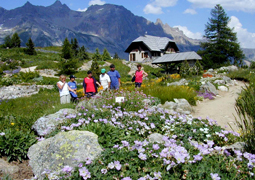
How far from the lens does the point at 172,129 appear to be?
4.15 m

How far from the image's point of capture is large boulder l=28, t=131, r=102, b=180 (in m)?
3.15

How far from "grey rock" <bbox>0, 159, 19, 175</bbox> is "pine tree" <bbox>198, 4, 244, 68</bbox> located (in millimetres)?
42817

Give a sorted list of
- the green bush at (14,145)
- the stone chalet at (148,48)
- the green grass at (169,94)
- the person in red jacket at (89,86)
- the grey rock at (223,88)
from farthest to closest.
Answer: the stone chalet at (148,48), the grey rock at (223,88), the green grass at (169,94), the person in red jacket at (89,86), the green bush at (14,145)

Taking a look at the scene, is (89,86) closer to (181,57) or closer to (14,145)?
(14,145)

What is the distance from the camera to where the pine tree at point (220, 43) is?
44938 mm

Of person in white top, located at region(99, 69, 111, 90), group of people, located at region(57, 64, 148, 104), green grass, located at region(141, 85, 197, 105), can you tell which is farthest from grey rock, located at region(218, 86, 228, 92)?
person in white top, located at region(99, 69, 111, 90)

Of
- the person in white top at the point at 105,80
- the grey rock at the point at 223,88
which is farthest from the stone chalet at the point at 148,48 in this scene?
the person in white top at the point at 105,80

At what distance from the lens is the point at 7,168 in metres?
3.89

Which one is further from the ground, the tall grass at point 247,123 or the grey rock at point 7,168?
the tall grass at point 247,123

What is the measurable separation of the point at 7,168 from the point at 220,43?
50221 millimetres

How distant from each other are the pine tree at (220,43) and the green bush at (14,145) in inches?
1669

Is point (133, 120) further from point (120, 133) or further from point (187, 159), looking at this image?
point (187, 159)

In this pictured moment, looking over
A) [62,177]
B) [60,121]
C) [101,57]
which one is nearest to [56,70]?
[101,57]

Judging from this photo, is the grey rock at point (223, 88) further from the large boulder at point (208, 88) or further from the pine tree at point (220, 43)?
the pine tree at point (220, 43)
